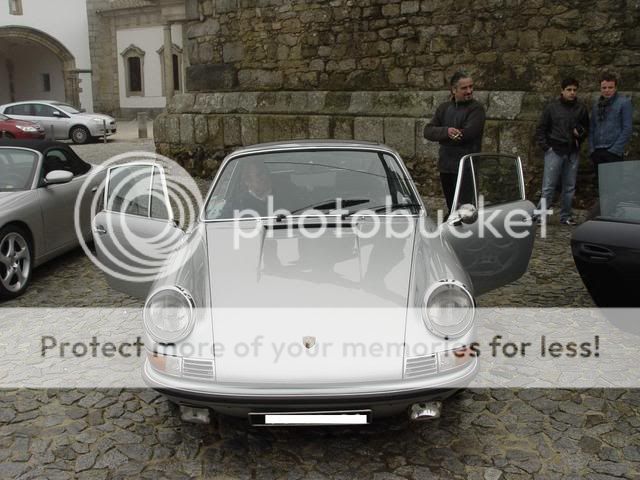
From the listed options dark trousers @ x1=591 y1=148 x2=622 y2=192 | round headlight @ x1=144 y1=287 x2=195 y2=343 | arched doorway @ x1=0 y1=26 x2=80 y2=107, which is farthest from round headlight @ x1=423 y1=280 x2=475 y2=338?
arched doorway @ x1=0 y1=26 x2=80 y2=107

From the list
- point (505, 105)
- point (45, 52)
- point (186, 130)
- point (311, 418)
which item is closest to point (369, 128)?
point (505, 105)

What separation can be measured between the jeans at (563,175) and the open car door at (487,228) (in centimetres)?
353

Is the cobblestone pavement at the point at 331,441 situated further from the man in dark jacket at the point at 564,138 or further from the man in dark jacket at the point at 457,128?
the man in dark jacket at the point at 564,138

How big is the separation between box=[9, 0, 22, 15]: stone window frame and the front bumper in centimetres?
3408

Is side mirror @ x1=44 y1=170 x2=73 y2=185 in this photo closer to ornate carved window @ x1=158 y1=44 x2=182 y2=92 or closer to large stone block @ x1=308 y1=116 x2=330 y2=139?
large stone block @ x1=308 y1=116 x2=330 y2=139

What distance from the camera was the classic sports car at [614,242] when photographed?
3.83 meters

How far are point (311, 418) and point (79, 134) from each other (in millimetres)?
20118

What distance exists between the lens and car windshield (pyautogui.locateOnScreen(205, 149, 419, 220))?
13.0ft

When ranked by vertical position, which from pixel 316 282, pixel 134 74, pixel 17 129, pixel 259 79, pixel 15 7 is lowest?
pixel 316 282

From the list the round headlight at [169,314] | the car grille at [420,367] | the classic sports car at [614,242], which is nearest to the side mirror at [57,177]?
the round headlight at [169,314]

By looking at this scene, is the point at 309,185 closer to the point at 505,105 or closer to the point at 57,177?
the point at 57,177

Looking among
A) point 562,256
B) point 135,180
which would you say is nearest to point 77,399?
point 135,180

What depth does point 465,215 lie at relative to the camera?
3.74m

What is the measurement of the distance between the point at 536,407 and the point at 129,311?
3.29m
